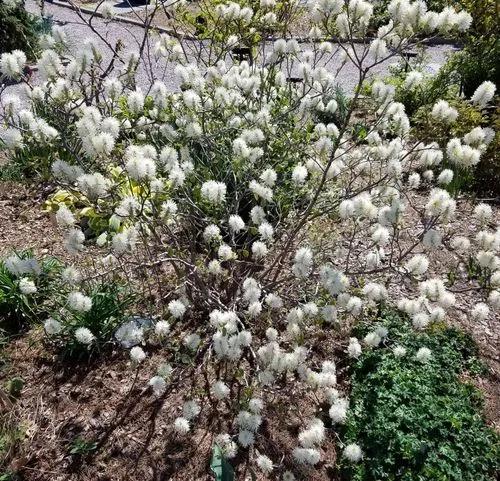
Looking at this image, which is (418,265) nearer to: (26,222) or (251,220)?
(251,220)

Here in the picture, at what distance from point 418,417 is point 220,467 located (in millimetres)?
1037

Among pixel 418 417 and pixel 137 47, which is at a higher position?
pixel 418 417

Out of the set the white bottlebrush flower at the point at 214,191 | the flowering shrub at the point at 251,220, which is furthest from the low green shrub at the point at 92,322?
the white bottlebrush flower at the point at 214,191

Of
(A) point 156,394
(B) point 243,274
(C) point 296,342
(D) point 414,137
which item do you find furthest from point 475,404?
(D) point 414,137

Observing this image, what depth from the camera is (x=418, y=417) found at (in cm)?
256

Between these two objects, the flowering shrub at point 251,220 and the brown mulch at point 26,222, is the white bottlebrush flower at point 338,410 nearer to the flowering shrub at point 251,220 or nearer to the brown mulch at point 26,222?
the flowering shrub at point 251,220

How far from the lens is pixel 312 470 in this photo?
8.39ft

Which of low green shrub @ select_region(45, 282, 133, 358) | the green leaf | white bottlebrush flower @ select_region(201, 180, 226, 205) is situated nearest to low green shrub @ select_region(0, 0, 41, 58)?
low green shrub @ select_region(45, 282, 133, 358)

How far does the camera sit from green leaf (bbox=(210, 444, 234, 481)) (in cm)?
226

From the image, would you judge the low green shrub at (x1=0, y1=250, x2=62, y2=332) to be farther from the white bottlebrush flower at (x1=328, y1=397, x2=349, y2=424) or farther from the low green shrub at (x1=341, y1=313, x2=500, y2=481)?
the low green shrub at (x1=341, y1=313, x2=500, y2=481)

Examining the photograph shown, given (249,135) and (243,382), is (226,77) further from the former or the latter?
(243,382)

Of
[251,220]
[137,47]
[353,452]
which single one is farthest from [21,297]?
[137,47]

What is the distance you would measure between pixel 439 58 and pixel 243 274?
7436 millimetres

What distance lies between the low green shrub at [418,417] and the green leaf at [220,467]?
626 mm
